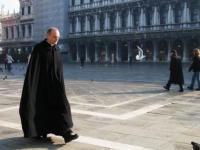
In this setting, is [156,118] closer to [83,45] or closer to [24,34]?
[83,45]

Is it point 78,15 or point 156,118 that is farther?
point 78,15

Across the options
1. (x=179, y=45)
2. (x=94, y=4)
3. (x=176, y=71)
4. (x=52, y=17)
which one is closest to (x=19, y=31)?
(x=52, y=17)

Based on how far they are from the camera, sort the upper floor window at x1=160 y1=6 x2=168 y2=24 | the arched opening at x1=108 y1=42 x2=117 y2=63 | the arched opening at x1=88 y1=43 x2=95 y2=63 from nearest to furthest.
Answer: the upper floor window at x1=160 y1=6 x2=168 y2=24 < the arched opening at x1=108 y1=42 x2=117 y2=63 < the arched opening at x1=88 y1=43 x2=95 y2=63

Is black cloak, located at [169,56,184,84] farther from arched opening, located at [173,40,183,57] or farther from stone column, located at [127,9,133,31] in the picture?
stone column, located at [127,9,133,31]

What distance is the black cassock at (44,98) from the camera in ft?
14.6

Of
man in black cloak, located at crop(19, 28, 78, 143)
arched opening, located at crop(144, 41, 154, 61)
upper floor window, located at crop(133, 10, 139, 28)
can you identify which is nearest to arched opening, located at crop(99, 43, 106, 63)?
upper floor window, located at crop(133, 10, 139, 28)

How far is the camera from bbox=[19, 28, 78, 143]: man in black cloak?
4.45m

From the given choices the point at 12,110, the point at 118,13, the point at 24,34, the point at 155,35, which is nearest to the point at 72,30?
the point at 118,13

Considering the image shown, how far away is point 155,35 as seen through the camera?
127 feet

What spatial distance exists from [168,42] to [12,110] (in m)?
33.4

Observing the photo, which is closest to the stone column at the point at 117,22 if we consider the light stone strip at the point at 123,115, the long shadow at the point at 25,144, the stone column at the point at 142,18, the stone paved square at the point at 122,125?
the stone column at the point at 142,18

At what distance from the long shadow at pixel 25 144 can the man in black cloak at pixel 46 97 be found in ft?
0.47

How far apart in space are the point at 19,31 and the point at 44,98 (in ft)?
197

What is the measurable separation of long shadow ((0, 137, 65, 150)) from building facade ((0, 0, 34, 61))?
175ft
